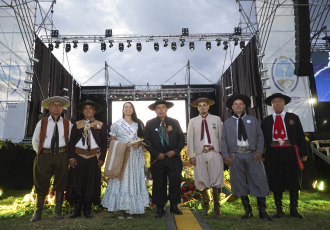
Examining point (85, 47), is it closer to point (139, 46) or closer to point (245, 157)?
point (139, 46)

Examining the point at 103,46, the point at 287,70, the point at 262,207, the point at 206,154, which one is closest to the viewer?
the point at 262,207

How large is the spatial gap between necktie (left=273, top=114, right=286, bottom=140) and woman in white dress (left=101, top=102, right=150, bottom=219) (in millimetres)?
1956

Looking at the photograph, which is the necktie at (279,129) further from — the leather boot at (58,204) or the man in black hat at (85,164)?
the leather boot at (58,204)

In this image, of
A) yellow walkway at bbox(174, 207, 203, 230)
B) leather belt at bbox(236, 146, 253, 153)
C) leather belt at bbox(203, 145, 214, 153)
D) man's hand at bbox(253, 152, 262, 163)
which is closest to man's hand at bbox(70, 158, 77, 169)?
yellow walkway at bbox(174, 207, 203, 230)

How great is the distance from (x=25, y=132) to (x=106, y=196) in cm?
663

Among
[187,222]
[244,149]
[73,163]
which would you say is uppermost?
[244,149]

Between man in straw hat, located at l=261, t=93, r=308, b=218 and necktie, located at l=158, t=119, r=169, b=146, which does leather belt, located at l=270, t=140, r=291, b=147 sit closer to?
man in straw hat, located at l=261, t=93, r=308, b=218

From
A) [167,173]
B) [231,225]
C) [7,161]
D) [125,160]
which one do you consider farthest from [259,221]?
[7,161]

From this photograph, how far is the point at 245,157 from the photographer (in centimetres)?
333

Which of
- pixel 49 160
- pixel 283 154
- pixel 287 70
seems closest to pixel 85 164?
pixel 49 160

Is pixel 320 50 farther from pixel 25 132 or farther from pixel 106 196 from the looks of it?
pixel 25 132

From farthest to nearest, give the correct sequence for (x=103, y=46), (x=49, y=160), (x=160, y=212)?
(x=103, y=46) < (x=49, y=160) < (x=160, y=212)

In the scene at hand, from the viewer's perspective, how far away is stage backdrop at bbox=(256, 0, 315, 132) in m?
8.99

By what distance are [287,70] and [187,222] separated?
7987 millimetres
